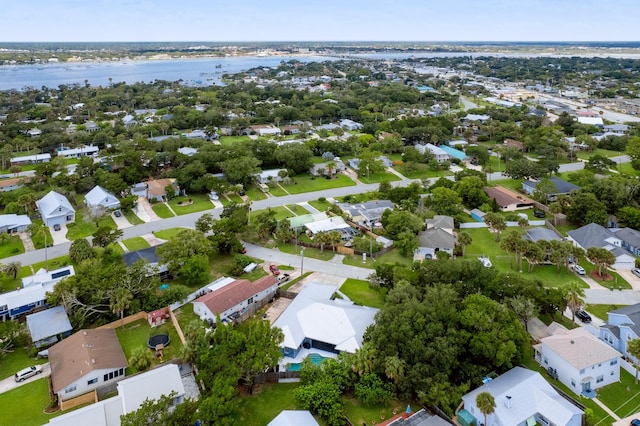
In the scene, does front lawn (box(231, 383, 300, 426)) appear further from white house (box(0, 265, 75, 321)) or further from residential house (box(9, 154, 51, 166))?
residential house (box(9, 154, 51, 166))

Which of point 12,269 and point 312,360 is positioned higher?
point 12,269

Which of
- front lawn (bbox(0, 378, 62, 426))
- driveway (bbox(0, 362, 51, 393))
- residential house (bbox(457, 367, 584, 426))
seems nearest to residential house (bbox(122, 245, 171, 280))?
driveway (bbox(0, 362, 51, 393))

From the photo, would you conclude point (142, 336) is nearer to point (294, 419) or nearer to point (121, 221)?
point (294, 419)

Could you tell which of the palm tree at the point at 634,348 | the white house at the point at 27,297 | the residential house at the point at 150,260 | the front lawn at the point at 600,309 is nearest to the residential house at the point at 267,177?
the residential house at the point at 150,260

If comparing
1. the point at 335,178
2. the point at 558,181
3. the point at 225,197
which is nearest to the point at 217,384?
the point at 225,197

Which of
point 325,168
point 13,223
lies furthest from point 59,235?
point 325,168

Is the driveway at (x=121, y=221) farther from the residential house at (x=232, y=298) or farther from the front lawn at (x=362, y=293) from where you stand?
the front lawn at (x=362, y=293)
